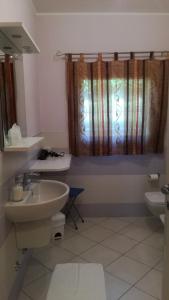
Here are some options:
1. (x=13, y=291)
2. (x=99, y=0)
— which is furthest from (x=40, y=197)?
(x=99, y=0)

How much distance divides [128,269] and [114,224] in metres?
0.90

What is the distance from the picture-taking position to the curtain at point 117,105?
9.68 feet

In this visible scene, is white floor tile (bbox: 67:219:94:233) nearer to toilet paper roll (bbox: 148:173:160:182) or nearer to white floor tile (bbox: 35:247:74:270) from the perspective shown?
white floor tile (bbox: 35:247:74:270)

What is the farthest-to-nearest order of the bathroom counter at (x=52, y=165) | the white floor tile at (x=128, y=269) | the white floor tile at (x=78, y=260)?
the bathroom counter at (x=52, y=165)
the white floor tile at (x=78, y=260)
the white floor tile at (x=128, y=269)

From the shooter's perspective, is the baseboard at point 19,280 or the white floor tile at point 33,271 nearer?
the baseboard at point 19,280

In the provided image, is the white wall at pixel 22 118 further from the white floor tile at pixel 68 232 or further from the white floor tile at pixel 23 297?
the white floor tile at pixel 68 232

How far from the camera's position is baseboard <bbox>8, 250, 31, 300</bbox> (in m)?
1.85

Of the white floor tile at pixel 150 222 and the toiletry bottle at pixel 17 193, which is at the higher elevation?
the toiletry bottle at pixel 17 193

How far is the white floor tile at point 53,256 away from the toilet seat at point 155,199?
1057 millimetres

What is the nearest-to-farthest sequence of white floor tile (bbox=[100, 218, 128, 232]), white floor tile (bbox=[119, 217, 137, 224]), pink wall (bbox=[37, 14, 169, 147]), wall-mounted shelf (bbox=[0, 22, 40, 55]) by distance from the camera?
wall-mounted shelf (bbox=[0, 22, 40, 55]) → pink wall (bbox=[37, 14, 169, 147]) → white floor tile (bbox=[100, 218, 128, 232]) → white floor tile (bbox=[119, 217, 137, 224])

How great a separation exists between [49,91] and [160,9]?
1.59 metres

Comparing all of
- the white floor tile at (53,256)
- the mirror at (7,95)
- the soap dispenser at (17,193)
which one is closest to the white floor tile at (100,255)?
the white floor tile at (53,256)

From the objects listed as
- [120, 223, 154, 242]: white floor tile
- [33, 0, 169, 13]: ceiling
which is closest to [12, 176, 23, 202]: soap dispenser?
[120, 223, 154, 242]: white floor tile

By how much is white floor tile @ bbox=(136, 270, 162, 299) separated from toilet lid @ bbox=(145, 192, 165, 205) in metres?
0.79
